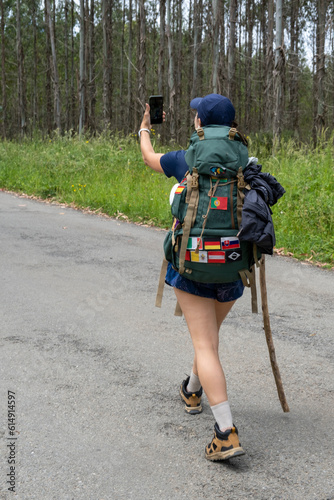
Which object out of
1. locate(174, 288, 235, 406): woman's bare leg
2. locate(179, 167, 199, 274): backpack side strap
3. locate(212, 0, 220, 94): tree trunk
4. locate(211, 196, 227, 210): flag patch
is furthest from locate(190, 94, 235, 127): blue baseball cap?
locate(212, 0, 220, 94): tree trunk

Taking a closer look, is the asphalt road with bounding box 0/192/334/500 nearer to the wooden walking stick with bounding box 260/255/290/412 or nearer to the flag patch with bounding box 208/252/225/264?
the wooden walking stick with bounding box 260/255/290/412

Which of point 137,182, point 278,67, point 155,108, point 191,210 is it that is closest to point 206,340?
point 191,210

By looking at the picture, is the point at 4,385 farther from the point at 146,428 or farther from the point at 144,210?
the point at 144,210

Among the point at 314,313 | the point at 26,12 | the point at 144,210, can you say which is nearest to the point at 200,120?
the point at 314,313

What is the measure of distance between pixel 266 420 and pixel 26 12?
153ft

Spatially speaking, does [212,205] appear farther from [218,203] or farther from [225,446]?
[225,446]

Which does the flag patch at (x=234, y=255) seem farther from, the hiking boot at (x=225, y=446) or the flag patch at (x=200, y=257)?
the hiking boot at (x=225, y=446)

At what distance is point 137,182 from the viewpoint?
1208cm

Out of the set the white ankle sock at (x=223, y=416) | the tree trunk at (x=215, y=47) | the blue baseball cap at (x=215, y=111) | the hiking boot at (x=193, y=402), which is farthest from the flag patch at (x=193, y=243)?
the tree trunk at (x=215, y=47)

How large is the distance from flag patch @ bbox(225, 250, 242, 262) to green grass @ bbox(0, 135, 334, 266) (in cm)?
481

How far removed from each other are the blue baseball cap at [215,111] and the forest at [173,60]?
9380 mm

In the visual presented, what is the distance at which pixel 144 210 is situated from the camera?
32.7 feet

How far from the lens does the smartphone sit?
3229 mm

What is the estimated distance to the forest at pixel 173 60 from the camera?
20.3 metres
